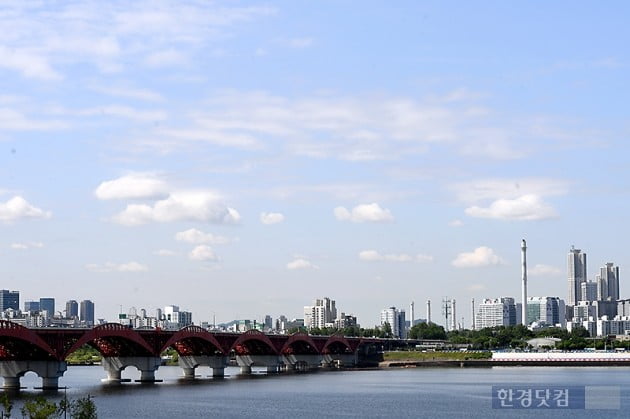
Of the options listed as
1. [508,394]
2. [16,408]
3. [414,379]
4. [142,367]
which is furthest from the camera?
[414,379]

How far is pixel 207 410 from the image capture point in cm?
10475

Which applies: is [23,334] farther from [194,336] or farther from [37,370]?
[194,336]

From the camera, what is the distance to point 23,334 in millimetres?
126375

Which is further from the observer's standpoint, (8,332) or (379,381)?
(379,381)

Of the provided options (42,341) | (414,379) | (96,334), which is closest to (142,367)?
(96,334)

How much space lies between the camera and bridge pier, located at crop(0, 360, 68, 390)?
13275cm

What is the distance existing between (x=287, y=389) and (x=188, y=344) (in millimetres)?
41515

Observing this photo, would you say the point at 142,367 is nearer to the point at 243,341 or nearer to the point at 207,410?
the point at 243,341

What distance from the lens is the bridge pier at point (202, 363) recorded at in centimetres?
17712

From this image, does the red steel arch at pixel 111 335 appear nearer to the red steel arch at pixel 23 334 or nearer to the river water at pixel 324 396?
the red steel arch at pixel 23 334

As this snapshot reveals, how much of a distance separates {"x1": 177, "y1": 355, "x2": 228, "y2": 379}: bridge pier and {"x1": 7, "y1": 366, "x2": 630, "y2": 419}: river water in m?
3.99

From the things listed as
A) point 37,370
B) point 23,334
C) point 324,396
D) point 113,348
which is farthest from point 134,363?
point 324,396

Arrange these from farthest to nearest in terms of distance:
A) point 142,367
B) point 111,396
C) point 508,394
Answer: point 142,367 → point 508,394 → point 111,396

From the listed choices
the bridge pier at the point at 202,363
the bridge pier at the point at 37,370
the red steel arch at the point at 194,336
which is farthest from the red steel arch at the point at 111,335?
the bridge pier at the point at 202,363
